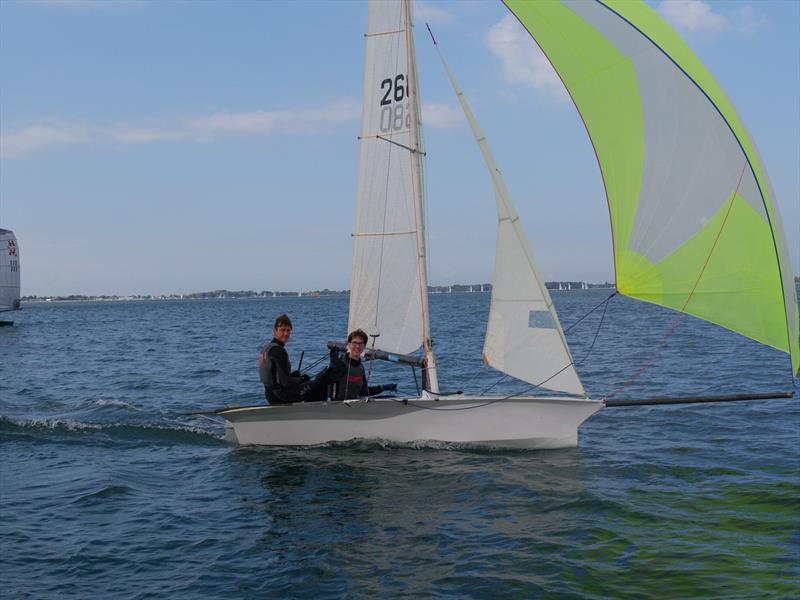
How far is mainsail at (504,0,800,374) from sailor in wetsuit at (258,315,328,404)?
4.35 m

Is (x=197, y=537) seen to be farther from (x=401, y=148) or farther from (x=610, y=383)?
(x=610, y=383)

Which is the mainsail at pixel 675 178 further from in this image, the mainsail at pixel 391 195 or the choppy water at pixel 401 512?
the mainsail at pixel 391 195

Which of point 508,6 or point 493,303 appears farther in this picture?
point 493,303

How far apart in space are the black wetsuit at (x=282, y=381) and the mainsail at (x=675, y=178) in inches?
174

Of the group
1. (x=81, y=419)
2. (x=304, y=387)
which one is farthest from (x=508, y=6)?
(x=81, y=419)

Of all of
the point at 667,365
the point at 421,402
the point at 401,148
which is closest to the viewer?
the point at 421,402

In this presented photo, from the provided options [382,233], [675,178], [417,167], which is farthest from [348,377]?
[675,178]

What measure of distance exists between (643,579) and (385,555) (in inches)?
86.9

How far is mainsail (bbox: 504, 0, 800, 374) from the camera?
6.96 meters

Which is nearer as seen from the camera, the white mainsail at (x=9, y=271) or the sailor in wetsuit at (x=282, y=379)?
the sailor in wetsuit at (x=282, y=379)

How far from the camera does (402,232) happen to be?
1016cm

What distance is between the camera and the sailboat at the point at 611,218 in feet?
23.1

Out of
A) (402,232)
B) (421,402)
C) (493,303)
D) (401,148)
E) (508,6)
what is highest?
(508,6)

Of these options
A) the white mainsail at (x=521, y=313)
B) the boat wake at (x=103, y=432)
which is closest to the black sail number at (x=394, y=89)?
the white mainsail at (x=521, y=313)
